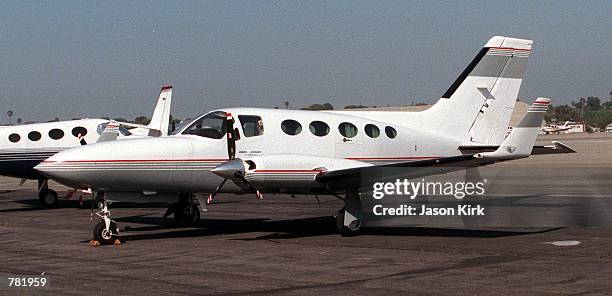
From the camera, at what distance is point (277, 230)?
61.9 ft

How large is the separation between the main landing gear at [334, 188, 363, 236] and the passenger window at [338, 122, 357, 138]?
4.80ft

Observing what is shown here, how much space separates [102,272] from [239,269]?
2.07 metres

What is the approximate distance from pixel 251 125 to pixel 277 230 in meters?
3.03

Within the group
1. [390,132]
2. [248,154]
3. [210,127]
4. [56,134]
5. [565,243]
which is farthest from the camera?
[56,134]

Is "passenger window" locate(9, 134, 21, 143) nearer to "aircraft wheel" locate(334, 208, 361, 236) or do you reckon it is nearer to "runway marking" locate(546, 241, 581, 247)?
"aircraft wheel" locate(334, 208, 361, 236)

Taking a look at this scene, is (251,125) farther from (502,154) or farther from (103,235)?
(502,154)

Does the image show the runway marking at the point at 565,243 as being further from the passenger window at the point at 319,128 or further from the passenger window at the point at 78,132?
the passenger window at the point at 78,132

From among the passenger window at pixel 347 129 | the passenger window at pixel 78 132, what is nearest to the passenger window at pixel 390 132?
the passenger window at pixel 347 129

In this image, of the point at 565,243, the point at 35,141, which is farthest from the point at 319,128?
the point at 35,141

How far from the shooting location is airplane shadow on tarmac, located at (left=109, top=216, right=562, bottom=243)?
680 inches

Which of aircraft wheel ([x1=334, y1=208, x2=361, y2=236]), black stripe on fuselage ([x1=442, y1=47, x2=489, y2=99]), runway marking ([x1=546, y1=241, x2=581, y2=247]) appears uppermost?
black stripe on fuselage ([x1=442, y1=47, x2=489, y2=99])

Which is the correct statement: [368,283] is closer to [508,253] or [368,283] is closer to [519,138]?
[508,253]

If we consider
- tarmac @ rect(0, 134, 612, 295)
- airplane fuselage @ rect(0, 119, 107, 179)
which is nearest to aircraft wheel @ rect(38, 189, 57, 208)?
airplane fuselage @ rect(0, 119, 107, 179)

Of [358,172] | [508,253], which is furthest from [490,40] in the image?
[508,253]
